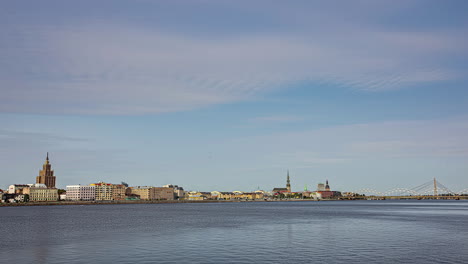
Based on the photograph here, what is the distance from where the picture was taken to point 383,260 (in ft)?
117

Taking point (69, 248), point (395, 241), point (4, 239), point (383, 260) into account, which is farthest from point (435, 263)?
point (4, 239)

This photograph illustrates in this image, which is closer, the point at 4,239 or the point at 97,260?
the point at 97,260

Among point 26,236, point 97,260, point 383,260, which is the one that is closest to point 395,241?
point 383,260

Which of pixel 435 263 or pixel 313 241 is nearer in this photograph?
pixel 435 263

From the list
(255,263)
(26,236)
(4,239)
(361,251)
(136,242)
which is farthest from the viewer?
(26,236)

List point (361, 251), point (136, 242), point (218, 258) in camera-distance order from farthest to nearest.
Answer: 1. point (136, 242)
2. point (361, 251)
3. point (218, 258)

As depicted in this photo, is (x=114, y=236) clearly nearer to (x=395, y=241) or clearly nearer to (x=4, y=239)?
(x=4, y=239)

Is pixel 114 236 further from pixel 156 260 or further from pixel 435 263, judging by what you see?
pixel 435 263

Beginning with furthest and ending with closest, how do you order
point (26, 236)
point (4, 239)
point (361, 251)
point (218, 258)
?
point (26, 236) < point (4, 239) < point (361, 251) < point (218, 258)

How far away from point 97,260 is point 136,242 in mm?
12050

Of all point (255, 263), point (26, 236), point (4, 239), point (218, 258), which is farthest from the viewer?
point (26, 236)

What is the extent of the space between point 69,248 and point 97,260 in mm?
9093

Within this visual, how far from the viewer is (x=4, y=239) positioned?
51500mm

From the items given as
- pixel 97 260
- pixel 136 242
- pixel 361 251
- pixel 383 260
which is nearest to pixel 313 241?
pixel 361 251
